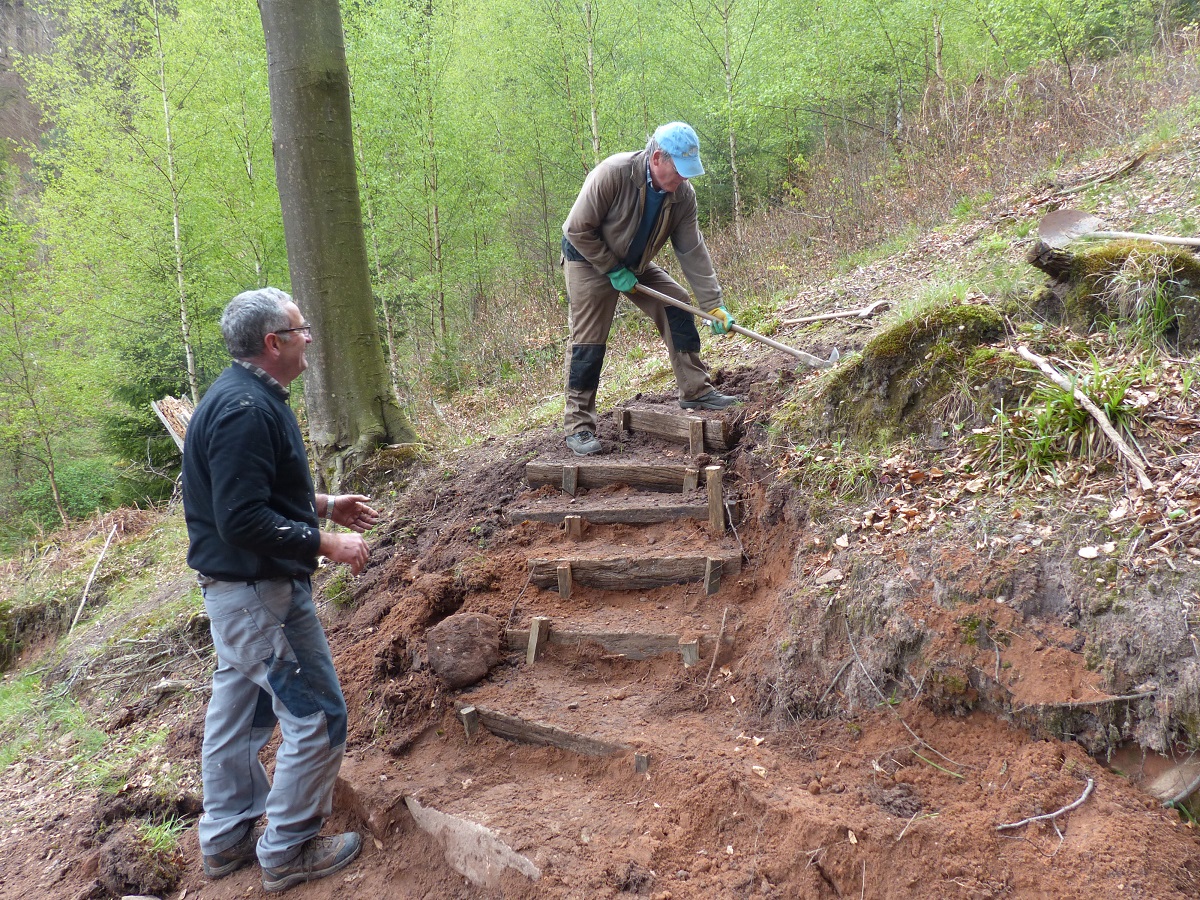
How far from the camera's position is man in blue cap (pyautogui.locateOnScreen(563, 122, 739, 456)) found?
461 centimetres

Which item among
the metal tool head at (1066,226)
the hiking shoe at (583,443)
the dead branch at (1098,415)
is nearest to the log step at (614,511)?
the hiking shoe at (583,443)

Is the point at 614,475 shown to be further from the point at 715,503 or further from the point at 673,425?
the point at 715,503

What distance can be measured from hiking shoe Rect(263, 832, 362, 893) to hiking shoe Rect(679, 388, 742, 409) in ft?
10.7

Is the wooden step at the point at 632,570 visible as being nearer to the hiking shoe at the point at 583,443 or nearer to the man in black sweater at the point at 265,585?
the hiking shoe at the point at 583,443

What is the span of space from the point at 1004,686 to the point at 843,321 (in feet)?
11.8

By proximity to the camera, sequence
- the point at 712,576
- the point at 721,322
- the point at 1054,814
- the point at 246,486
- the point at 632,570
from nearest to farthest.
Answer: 1. the point at 1054,814
2. the point at 246,486
3. the point at 712,576
4. the point at 632,570
5. the point at 721,322

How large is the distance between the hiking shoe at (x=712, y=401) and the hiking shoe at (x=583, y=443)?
2.20 ft

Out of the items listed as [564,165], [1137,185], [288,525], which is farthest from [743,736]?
[564,165]

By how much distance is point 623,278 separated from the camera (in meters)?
4.82

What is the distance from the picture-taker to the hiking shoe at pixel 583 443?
5.07 m

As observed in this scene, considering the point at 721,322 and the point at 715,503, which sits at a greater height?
the point at 721,322

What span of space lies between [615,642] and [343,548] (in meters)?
1.47

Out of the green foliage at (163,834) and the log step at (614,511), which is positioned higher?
the log step at (614,511)

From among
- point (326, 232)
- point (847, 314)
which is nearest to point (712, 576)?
point (847, 314)
